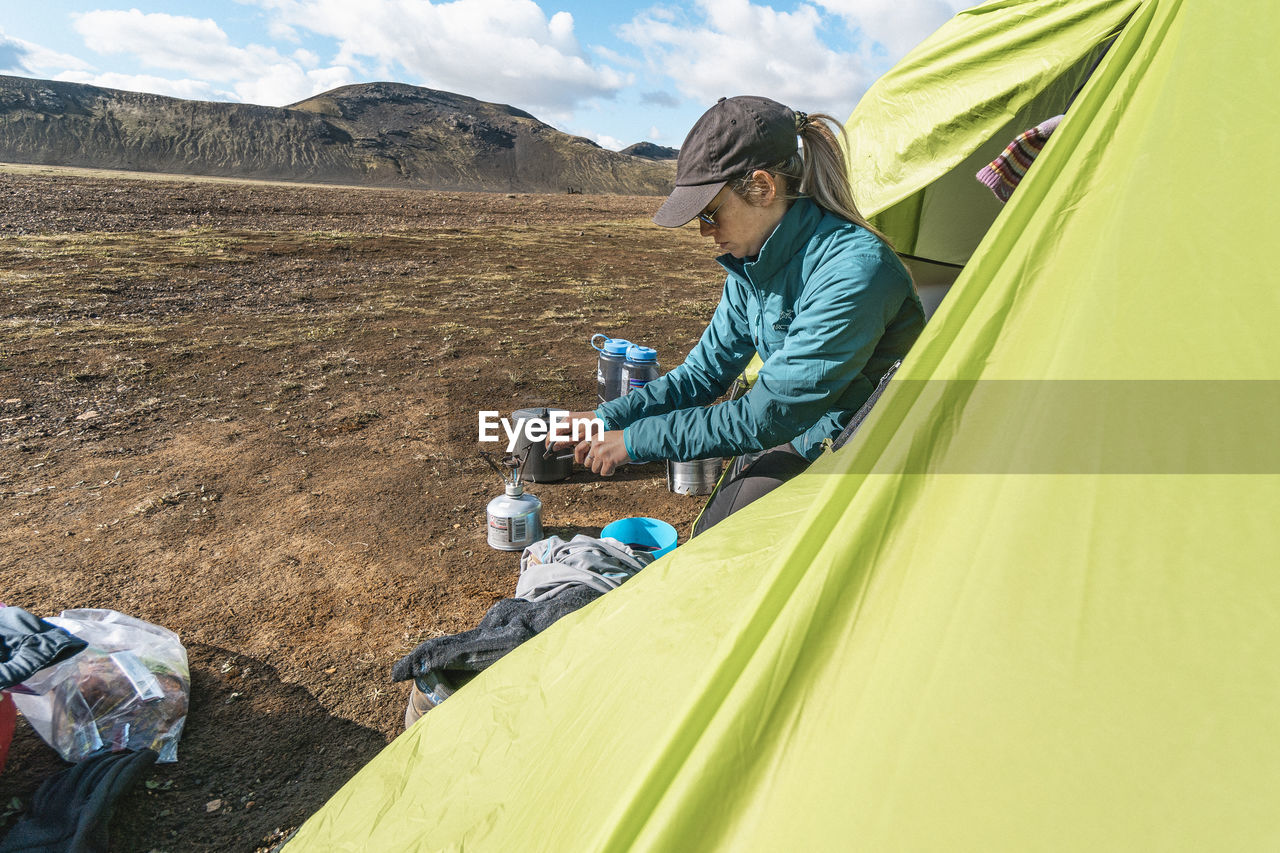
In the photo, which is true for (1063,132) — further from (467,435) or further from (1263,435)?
(467,435)

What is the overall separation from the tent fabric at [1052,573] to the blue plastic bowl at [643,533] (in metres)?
1.71

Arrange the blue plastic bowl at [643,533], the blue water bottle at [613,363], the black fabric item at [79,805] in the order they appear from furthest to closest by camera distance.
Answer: the blue water bottle at [613,363] < the blue plastic bowl at [643,533] < the black fabric item at [79,805]

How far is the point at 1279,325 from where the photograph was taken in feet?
3.26

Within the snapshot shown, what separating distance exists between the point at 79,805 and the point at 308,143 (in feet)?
257

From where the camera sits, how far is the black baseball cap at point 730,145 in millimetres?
2051

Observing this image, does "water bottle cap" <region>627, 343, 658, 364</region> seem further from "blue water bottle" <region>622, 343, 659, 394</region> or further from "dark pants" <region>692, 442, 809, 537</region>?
"dark pants" <region>692, 442, 809, 537</region>

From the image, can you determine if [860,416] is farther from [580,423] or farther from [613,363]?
[613,363]

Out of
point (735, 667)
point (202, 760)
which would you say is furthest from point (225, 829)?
point (735, 667)

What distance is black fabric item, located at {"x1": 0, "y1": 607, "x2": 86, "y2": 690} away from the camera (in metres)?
1.84

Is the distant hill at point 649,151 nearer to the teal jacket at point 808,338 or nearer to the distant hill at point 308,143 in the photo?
the distant hill at point 308,143

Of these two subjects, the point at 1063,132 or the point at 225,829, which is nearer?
the point at 1063,132

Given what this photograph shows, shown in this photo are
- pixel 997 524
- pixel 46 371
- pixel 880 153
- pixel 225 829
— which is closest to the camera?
pixel 997 524

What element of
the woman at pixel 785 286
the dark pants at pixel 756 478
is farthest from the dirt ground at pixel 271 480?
the woman at pixel 785 286

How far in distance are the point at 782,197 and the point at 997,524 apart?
1.39 m
